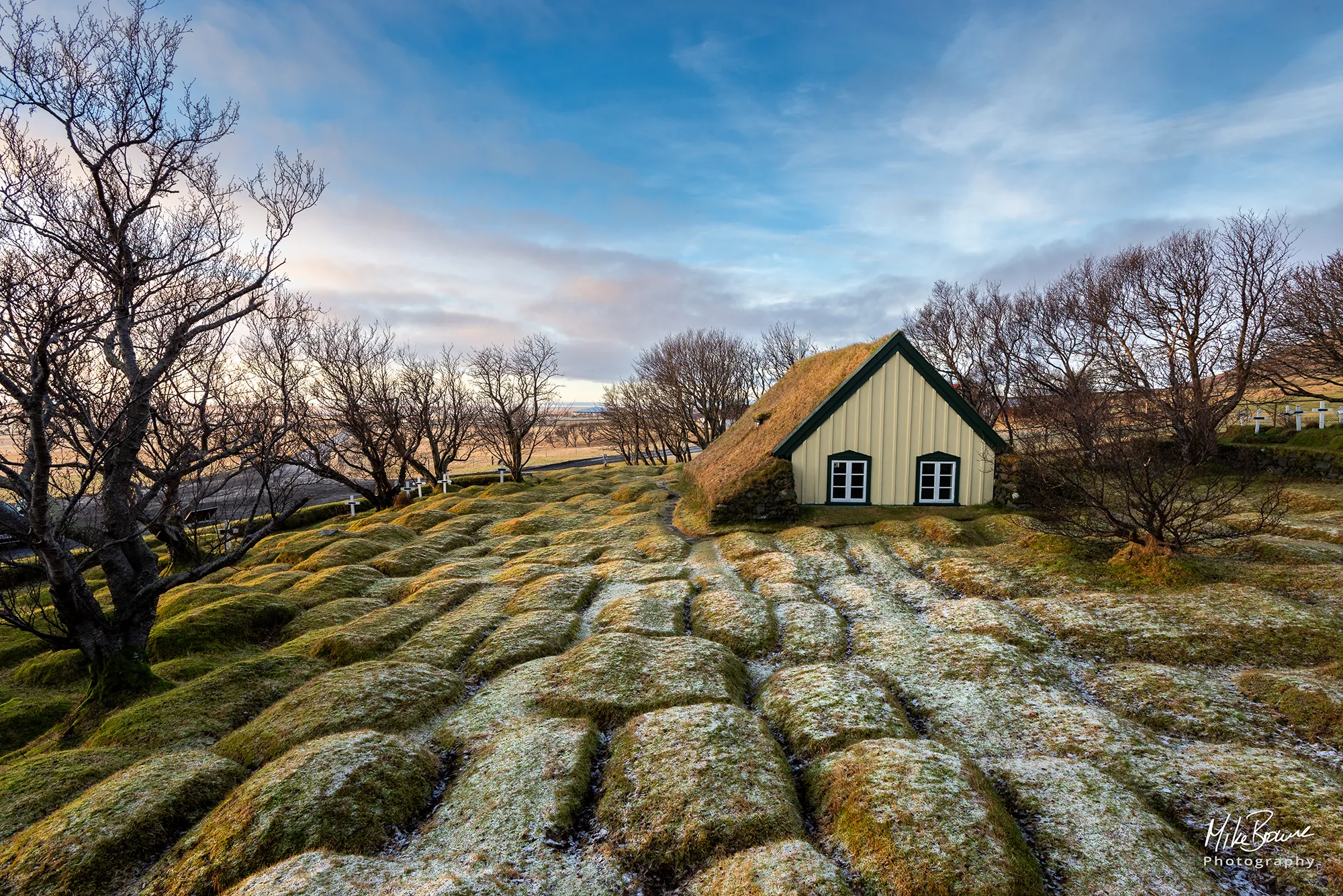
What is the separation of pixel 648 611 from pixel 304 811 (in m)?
10.0

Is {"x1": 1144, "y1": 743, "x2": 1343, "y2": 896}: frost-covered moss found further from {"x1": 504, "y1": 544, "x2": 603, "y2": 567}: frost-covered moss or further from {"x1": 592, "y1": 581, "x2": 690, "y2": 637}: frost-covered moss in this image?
{"x1": 504, "y1": 544, "x2": 603, "y2": 567}: frost-covered moss

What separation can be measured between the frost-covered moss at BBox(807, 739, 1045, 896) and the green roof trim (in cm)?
1943

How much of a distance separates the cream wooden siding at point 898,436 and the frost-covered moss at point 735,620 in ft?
37.8

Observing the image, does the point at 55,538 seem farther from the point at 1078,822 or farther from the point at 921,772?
the point at 1078,822

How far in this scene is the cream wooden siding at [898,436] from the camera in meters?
26.7

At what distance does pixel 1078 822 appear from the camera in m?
7.29

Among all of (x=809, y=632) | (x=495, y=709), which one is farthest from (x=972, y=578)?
(x=495, y=709)

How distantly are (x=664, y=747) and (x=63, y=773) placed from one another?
10.5 meters

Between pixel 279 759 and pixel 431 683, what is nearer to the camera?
pixel 279 759

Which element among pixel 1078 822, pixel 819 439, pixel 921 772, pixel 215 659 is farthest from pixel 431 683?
pixel 819 439

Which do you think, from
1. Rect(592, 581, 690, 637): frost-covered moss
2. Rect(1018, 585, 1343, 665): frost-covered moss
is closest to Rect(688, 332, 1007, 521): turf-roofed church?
Rect(592, 581, 690, 637): frost-covered moss

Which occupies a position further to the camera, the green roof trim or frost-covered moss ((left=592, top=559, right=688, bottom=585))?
the green roof trim

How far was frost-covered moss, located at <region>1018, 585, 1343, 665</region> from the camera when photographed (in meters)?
12.0

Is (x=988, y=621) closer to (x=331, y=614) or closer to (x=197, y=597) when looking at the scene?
(x=331, y=614)
